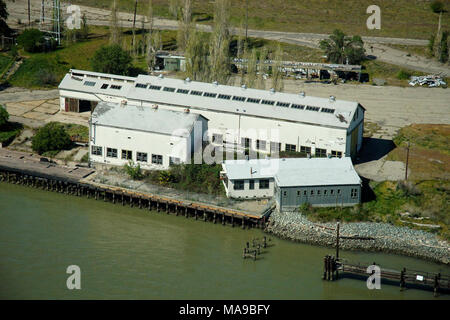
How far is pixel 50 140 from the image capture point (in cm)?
6556

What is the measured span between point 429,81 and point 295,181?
129ft

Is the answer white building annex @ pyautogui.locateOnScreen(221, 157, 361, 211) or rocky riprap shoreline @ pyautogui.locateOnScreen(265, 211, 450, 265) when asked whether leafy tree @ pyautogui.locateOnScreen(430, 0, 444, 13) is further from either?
rocky riprap shoreline @ pyautogui.locateOnScreen(265, 211, 450, 265)

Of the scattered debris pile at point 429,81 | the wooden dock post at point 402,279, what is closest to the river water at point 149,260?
the wooden dock post at point 402,279

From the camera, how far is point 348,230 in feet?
175

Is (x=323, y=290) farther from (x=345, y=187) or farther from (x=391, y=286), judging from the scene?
(x=345, y=187)

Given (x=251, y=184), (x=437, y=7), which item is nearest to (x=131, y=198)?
(x=251, y=184)

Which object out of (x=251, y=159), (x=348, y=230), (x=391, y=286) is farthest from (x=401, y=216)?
(x=251, y=159)

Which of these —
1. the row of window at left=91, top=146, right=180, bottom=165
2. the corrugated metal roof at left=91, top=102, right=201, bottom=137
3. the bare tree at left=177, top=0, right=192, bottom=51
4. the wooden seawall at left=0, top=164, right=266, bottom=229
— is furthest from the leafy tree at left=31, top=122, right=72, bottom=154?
the bare tree at left=177, top=0, right=192, bottom=51

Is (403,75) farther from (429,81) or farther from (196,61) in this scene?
(196,61)

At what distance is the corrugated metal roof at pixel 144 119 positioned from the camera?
61.9 meters

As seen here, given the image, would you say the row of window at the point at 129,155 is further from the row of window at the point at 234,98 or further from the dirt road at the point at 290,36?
the dirt road at the point at 290,36

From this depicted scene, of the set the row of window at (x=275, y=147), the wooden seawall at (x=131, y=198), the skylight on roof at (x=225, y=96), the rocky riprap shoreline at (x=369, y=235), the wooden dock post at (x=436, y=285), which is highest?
the skylight on roof at (x=225, y=96)
